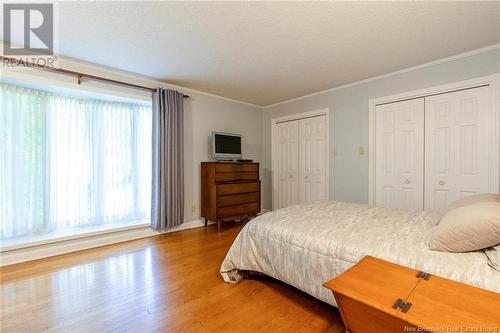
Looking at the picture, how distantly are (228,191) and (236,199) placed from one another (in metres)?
0.22

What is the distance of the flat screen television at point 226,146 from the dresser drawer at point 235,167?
12.8 inches

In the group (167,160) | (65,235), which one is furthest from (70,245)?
(167,160)

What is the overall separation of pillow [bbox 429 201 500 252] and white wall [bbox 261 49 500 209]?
7.12ft

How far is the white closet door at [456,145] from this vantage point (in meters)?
2.55

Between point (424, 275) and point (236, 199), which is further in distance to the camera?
point (236, 199)

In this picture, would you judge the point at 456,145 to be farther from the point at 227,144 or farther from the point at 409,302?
the point at 227,144

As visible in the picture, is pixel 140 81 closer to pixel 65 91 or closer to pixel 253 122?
pixel 65 91

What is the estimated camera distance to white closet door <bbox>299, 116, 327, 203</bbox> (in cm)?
403

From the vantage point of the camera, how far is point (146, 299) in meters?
1.83

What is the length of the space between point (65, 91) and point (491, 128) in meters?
5.06

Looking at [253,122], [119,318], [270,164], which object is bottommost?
[119,318]

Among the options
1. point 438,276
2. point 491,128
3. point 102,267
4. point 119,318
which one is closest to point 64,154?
point 102,267

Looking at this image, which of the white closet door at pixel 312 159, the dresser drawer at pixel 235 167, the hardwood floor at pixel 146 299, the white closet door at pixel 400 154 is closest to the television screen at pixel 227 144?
the dresser drawer at pixel 235 167

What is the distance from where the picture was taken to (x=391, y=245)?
141cm
